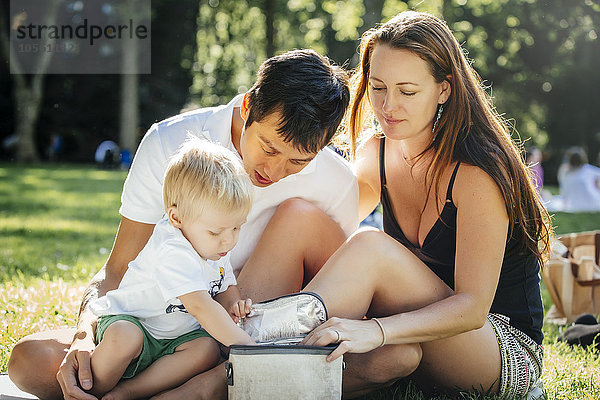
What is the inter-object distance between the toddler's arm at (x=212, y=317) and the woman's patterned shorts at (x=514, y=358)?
2.99 ft

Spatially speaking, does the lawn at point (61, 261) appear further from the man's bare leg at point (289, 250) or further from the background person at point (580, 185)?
the background person at point (580, 185)

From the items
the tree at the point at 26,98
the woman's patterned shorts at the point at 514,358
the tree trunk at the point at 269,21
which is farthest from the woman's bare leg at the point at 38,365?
the tree at the point at 26,98

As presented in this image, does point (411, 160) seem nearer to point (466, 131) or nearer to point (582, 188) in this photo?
point (466, 131)

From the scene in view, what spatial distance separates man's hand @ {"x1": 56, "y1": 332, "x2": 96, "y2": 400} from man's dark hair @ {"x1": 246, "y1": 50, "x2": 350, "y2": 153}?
94cm

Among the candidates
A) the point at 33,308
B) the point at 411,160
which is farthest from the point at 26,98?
the point at 411,160

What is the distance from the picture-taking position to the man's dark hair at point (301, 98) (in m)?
2.45

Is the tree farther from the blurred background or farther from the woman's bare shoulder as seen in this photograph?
the woman's bare shoulder

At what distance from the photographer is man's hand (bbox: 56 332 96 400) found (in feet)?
7.21

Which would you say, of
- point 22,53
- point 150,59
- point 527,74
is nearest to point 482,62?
point 527,74

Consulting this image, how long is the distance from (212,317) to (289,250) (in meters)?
0.66

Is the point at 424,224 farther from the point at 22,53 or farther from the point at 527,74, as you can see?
the point at 527,74

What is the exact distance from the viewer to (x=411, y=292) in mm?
2412

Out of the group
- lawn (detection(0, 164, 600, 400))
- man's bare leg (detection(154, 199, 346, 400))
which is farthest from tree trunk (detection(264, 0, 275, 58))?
man's bare leg (detection(154, 199, 346, 400))

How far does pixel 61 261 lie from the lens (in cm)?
552
